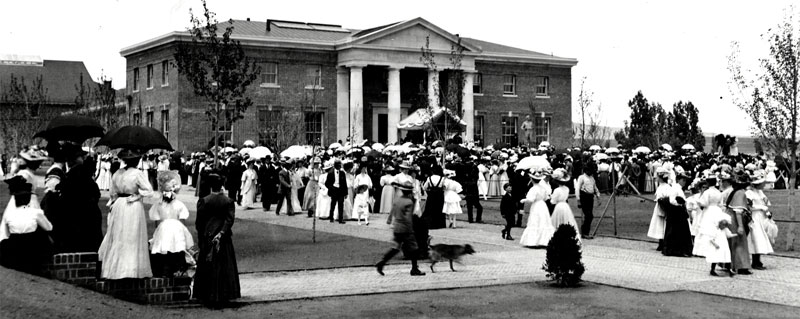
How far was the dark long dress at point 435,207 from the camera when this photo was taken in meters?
22.7

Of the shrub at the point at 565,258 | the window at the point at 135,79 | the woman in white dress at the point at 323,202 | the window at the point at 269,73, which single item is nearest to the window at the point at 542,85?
the window at the point at 269,73

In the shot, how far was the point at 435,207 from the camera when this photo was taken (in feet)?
74.6

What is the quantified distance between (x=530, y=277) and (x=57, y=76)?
3310 inches

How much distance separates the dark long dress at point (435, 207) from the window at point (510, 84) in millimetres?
41627

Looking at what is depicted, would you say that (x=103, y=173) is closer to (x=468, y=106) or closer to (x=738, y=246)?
(x=468, y=106)

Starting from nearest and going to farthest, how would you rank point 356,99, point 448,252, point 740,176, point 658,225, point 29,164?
1. point 29,164
2. point 448,252
3. point 740,176
4. point 658,225
5. point 356,99

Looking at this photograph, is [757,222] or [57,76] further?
[57,76]

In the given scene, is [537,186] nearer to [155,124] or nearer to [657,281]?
[657,281]

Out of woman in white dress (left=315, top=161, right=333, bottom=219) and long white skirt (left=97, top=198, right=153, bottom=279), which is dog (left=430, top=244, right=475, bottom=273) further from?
woman in white dress (left=315, top=161, right=333, bottom=219)

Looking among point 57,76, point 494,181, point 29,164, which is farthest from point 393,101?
point 57,76

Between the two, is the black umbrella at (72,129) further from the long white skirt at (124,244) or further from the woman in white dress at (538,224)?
the woman in white dress at (538,224)

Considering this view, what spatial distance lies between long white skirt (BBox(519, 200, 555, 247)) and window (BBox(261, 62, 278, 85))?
38.3 metres

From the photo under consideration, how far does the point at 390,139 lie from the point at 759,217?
42035 mm

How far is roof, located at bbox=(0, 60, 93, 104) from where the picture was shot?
8744 cm
